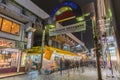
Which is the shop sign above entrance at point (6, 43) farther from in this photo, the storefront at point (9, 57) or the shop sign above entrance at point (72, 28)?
the shop sign above entrance at point (72, 28)

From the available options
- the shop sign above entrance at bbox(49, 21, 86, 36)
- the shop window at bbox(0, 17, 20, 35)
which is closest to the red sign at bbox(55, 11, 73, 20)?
the shop sign above entrance at bbox(49, 21, 86, 36)

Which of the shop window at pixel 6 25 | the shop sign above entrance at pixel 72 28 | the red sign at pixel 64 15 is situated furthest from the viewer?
the shop window at pixel 6 25

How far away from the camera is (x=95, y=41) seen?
1.75m

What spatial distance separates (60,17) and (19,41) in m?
3.16

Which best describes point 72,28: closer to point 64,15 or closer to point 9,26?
point 64,15

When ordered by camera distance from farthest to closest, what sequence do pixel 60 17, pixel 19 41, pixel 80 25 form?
1. pixel 19 41
2. pixel 60 17
3. pixel 80 25

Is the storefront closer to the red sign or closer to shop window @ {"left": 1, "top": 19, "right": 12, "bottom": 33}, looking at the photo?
shop window @ {"left": 1, "top": 19, "right": 12, "bottom": 33}

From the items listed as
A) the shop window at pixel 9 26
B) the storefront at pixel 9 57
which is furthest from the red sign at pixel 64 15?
the shop window at pixel 9 26

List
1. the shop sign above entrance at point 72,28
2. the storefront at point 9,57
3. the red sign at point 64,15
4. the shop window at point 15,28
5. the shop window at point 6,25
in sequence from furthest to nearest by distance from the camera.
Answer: the shop window at point 15,28
the shop window at point 6,25
the storefront at point 9,57
the red sign at point 64,15
the shop sign above entrance at point 72,28

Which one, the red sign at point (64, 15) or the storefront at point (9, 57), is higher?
the red sign at point (64, 15)

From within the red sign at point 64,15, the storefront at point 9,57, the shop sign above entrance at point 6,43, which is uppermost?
the red sign at point 64,15

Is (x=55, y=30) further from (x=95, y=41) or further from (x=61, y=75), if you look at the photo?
(x=61, y=75)

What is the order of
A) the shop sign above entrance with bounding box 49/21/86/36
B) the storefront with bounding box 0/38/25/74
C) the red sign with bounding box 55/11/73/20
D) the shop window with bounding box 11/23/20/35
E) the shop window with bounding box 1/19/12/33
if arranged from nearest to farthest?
the shop sign above entrance with bounding box 49/21/86/36
the red sign with bounding box 55/11/73/20
the storefront with bounding box 0/38/25/74
the shop window with bounding box 1/19/12/33
the shop window with bounding box 11/23/20/35

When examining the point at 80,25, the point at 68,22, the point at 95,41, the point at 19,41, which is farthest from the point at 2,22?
the point at 95,41
